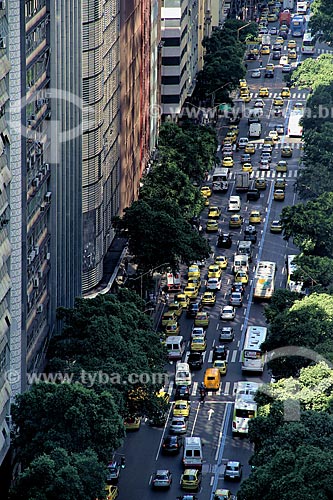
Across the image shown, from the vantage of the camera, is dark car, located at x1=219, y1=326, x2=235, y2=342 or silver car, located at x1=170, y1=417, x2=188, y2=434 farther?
dark car, located at x1=219, y1=326, x2=235, y2=342

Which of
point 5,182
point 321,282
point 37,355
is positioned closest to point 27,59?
point 5,182

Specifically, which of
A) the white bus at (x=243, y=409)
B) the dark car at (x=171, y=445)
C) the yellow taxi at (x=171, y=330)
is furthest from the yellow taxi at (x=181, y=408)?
the yellow taxi at (x=171, y=330)

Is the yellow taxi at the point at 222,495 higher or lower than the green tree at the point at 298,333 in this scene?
lower

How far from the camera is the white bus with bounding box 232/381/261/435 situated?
569ft

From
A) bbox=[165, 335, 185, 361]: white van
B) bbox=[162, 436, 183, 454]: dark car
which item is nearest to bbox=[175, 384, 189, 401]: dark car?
bbox=[165, 335, 185, 361]: white van

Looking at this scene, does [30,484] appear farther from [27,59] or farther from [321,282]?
[321,282]

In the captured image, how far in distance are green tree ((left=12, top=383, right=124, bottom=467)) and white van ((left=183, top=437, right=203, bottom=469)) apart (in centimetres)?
1559

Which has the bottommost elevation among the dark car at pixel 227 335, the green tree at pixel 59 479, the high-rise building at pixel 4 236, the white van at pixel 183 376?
the dark car at pixel 227 335

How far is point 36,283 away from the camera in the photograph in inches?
6467

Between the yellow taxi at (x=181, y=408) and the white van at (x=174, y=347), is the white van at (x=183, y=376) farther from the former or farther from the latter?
the yellow taxi at (x=181, y=408)

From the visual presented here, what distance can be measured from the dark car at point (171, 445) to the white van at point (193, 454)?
1588 millimetres

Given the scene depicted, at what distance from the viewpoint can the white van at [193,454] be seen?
6521 inches

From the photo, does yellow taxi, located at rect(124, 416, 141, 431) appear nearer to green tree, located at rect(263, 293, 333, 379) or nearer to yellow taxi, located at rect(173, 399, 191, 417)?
yellow taxi, located at rect(173, 399, 191, 417)

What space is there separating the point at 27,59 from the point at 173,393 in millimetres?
41231
